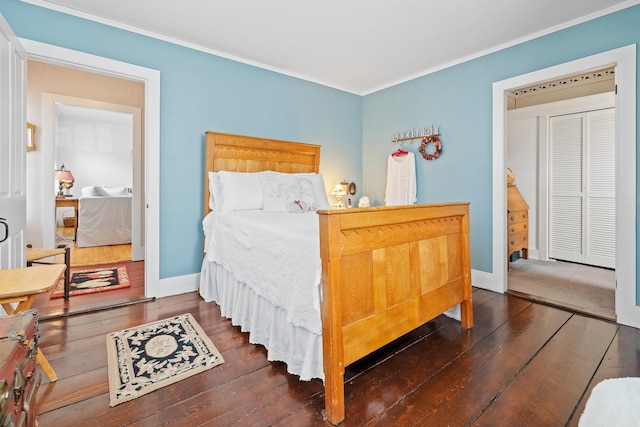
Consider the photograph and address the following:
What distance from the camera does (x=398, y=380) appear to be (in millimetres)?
1672

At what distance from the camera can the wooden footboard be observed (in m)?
1.39

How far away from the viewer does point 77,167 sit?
24.0 ft

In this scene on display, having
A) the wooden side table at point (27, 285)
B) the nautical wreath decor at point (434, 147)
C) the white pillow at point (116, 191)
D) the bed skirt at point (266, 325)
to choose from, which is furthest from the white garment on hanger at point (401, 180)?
the white pillow at point (116, 191)

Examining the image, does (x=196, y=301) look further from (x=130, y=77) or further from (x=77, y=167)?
(x=77, y=167)

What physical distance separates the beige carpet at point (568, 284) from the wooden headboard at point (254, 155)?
276 cm

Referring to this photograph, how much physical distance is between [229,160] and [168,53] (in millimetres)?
1142

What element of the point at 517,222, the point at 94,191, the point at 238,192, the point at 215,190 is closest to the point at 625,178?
the point at 517,222

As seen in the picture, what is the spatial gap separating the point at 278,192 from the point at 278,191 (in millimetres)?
13

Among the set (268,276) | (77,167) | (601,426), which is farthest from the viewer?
(77,167)

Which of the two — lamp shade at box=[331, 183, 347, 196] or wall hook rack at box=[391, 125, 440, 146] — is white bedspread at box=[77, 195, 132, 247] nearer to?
lamp shade at box=[331, 183, 347, 196]

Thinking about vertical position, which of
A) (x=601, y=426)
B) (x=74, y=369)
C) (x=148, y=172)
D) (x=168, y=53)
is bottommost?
(x=74, y=369)

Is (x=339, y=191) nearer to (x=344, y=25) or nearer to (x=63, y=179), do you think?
(x=344, y=25)

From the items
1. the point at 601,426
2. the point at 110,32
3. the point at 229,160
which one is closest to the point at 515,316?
the point at 601,426

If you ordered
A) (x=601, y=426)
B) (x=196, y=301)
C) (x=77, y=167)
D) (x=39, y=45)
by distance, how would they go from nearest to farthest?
(x=601, y=426) < (x=39, y=45) < (x=196, y=301) < (x=77, y=167)
